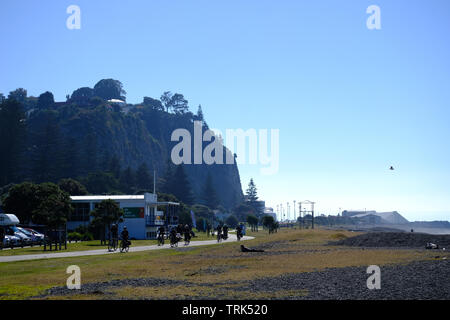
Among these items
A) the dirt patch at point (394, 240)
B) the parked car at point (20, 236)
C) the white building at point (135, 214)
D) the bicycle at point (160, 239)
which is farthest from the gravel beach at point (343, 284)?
the white building at point (135, 214)

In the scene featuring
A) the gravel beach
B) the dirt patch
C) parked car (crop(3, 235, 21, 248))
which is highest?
the gravel beach

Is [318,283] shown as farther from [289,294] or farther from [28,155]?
[28,155]

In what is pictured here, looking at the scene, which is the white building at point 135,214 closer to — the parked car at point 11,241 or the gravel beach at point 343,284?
the parked car at point 11,241

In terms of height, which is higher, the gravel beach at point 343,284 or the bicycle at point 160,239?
the gravel beach at point 343,284

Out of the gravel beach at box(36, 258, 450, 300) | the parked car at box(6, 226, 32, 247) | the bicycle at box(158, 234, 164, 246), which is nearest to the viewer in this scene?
the gravel beach at box(36, 258, 450, 300)

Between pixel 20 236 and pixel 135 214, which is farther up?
pixel 135 214

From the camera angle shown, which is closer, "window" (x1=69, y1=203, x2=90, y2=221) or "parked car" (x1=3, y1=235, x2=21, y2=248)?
"parked car" (x1=3, y1=235, x2=21, y2=248)

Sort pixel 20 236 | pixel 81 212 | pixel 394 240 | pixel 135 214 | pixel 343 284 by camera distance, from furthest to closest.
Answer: pixel 81 212, pixel 135 214, pixel 20 236, pixel 394 240, pixel 343 284

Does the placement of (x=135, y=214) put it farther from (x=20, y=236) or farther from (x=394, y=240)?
(x=394, y=240)
